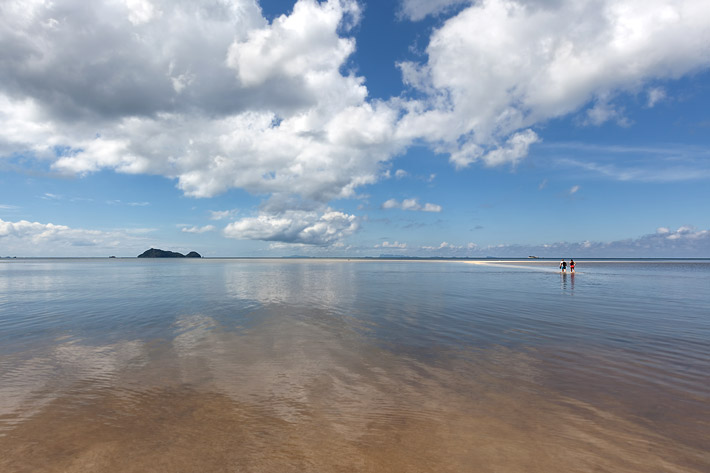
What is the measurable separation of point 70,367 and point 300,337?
782cm

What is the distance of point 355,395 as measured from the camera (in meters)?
8.20

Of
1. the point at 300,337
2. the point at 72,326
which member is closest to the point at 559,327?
the point at 300,337

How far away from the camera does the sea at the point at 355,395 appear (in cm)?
568

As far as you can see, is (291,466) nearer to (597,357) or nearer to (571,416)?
(571,416)

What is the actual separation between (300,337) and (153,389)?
20.8 feet

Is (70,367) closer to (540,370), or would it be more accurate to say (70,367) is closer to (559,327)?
(540,370)

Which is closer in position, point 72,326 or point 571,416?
point 571,416

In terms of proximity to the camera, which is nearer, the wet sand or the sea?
the wet sand

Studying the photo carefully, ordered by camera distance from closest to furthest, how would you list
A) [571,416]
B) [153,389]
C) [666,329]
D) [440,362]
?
1. [571,416]
2. [153,389]
3. [440,362]
4. [666,329]

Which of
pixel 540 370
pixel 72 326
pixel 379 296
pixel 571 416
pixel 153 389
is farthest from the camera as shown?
pixel 379 296

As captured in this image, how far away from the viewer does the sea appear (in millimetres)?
5680

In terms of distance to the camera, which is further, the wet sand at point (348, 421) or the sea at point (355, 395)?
the sea at point (355, 395)

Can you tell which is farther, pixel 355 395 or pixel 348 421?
pixel 355 395

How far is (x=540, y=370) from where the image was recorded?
10.0m
